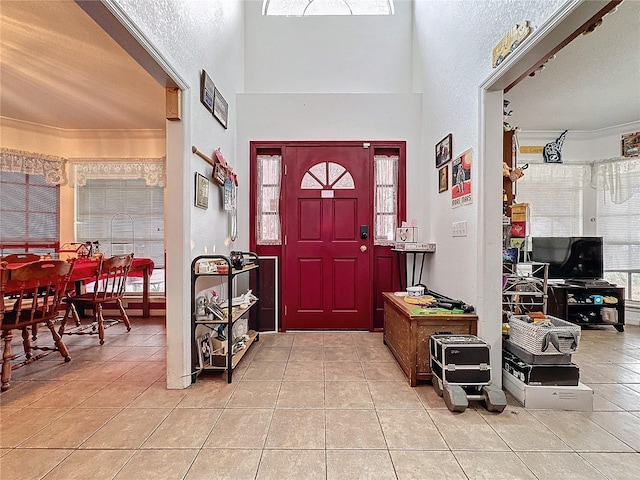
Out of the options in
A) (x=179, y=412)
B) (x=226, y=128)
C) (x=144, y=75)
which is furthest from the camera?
(x=226, y=128)

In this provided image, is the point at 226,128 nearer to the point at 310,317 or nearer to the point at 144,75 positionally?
the point at 144,75

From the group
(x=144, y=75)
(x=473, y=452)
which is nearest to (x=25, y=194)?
(x=144, y=75)

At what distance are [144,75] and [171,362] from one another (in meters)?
2.73

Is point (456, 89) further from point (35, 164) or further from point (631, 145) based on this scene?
point (35, 164)

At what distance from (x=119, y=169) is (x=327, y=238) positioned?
3311 millimetres

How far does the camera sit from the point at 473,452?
1673 millimetres

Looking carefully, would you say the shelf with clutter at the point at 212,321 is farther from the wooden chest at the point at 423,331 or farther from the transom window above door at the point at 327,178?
the transom window above door at the point at 327,178

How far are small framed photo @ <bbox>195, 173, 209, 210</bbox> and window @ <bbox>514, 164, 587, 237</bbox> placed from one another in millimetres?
4347

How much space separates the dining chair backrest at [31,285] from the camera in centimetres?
239

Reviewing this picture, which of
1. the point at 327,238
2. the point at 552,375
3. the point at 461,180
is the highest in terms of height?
the point at 461,180

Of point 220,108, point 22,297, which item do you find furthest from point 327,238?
point 22,297

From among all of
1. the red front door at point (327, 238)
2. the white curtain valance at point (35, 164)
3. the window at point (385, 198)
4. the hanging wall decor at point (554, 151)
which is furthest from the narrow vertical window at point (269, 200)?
the hanging wall decor at point (554, 151)

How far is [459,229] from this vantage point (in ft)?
8.98

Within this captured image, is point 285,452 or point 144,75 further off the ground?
point 144,75
